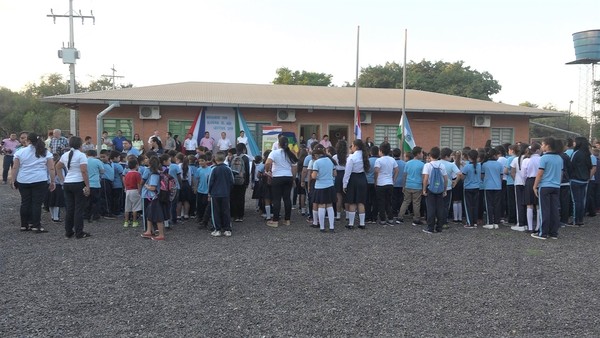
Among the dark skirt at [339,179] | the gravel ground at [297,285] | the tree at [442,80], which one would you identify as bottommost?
the gravel ground at [297,285]

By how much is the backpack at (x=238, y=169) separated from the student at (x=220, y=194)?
3.31ft

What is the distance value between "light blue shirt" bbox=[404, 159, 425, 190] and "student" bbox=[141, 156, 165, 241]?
16.2ft

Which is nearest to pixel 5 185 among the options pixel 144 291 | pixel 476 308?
pixel 144 291

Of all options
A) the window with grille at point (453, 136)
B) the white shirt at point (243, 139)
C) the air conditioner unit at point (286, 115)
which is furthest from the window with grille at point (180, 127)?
the window with grille at point (453, 136)

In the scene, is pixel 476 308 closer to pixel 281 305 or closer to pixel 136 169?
pixel 281 305

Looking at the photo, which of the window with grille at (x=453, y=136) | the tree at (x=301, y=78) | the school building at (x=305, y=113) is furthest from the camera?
the tree at (x=301, y=78)

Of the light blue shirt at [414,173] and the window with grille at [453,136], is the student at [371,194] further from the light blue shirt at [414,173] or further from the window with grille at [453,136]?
the window with grille at [453,136]

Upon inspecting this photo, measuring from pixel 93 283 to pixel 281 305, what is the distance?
2.36 metres

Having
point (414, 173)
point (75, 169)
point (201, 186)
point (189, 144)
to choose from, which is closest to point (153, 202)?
point (75, 169)

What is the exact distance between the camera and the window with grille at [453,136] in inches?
770

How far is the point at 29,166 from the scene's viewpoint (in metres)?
8.02

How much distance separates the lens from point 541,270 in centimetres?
615

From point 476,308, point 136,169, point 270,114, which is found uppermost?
point 270,114

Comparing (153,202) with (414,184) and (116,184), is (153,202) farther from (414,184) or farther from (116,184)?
(414,184)
